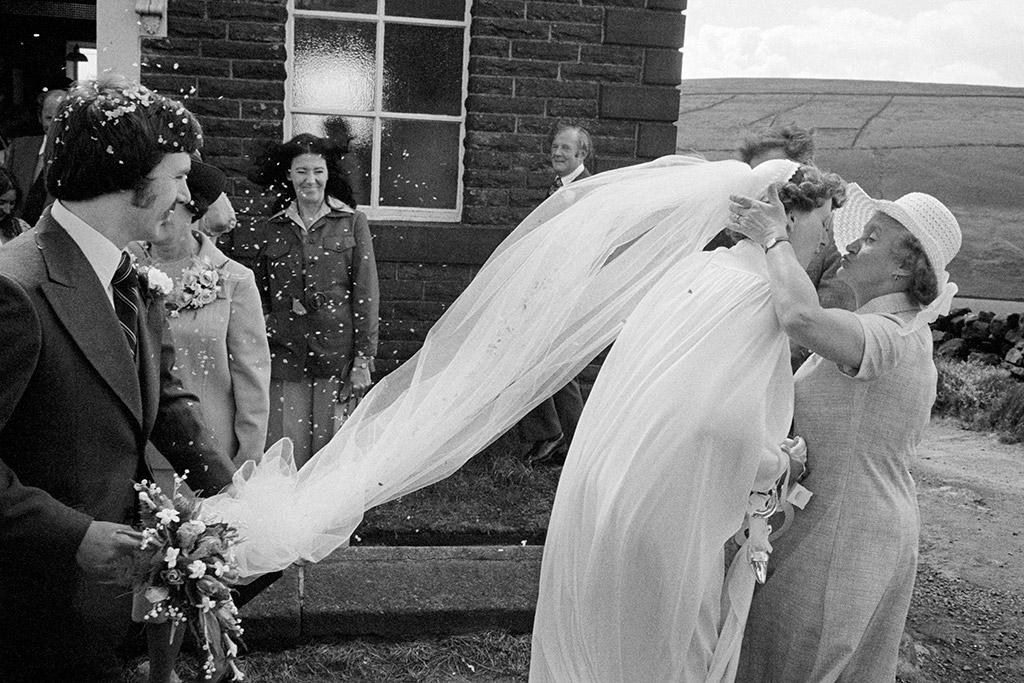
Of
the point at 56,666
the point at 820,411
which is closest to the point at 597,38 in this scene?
the point at 820,411

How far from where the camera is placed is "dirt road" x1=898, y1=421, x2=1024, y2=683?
189 inches

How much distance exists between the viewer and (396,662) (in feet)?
14.2

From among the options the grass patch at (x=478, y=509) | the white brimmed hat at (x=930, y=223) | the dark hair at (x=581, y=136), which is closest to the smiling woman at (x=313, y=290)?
the grass patch at (x=478, y=509)

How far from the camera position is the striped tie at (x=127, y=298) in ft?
8.66

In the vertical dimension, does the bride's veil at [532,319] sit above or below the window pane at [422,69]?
below

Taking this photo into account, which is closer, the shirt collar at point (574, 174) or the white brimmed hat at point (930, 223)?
the white brimmed hat at point (930, 223)

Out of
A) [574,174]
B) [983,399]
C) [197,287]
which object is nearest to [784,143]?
[574,174]

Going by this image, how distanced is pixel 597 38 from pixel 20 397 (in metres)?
5.98

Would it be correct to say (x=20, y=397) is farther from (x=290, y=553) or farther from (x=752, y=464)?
(x=752, y=464)

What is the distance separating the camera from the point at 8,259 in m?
2.39

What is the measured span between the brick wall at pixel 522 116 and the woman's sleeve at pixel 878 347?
4.56 m

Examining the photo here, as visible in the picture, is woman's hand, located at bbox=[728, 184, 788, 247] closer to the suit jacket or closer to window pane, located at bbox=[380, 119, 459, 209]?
the suit jacket

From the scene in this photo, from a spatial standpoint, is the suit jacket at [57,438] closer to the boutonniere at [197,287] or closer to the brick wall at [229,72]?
the boutonniere at [197,287]

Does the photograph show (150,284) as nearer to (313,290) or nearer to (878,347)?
(878,347)
